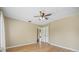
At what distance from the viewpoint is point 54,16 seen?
1.40m

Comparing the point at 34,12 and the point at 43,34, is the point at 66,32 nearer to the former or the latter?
the point at 43,34

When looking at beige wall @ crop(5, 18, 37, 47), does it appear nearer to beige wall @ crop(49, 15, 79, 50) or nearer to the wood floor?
the wood floor

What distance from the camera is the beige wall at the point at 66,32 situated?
1420 millimetres

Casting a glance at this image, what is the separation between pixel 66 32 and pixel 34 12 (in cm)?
68

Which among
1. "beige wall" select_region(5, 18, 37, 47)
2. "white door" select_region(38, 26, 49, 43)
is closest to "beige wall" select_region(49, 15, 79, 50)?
"white door" select_region(38, 26, 49, 43)

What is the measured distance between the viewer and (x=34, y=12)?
1.34m

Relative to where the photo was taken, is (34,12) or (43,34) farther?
(43,34)

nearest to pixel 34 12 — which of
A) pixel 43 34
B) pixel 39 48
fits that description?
pixel 43 34

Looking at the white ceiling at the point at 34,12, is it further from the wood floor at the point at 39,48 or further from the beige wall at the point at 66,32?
the wood floor at the point at 39,48

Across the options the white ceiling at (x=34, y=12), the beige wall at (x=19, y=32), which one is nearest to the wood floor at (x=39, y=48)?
the beige wall at (x=19, y=32)
